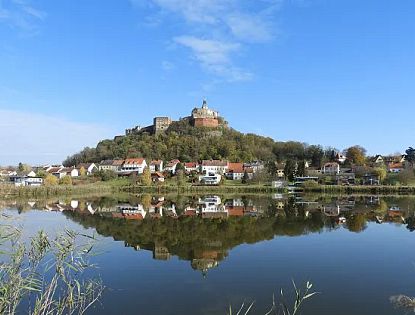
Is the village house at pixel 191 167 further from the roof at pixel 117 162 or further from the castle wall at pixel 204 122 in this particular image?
the castle wall at pixel 204 122

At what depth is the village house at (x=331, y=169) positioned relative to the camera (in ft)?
305

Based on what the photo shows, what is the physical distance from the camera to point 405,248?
19047mm

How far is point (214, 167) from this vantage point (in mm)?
100750

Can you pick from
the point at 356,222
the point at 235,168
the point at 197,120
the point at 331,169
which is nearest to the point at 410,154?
the point at 331,169

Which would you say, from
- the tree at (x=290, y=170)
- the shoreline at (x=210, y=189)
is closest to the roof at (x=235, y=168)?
the tree at (x=290, y=170)

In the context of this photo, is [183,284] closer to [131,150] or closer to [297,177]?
[297,177]

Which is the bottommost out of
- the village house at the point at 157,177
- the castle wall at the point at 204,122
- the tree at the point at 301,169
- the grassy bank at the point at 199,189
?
the grassy bank at the point at 199,189

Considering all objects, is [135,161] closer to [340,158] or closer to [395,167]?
[340,158]

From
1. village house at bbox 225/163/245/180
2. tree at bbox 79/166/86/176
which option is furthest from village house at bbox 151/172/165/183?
tree at bbox 79/166/86/176

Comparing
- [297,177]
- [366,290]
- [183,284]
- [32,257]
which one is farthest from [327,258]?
[297,177]

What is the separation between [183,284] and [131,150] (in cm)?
10667

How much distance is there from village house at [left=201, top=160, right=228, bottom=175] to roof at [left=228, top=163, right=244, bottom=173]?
1.15 meters

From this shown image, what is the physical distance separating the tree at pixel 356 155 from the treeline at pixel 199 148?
5.43 m

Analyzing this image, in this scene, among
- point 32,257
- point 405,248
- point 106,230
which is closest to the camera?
point 32,257
